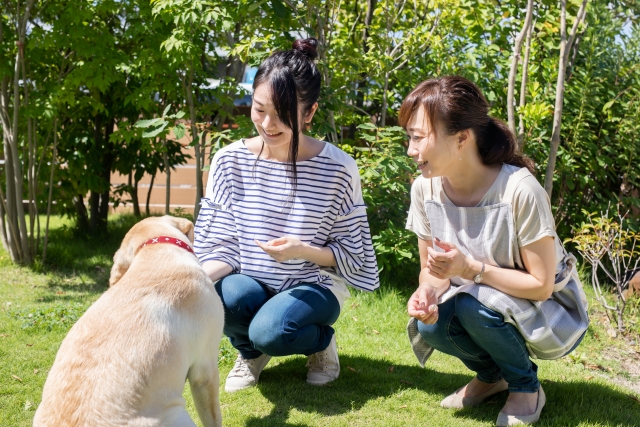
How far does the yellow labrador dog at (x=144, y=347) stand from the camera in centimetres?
231

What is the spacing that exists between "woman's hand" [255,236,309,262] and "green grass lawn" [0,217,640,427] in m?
0.81

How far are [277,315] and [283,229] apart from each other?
18.5 inches

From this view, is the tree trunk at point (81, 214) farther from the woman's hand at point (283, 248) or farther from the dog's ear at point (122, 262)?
the woman's hand at point (283, 248)

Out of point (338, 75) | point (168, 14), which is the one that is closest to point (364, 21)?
point (338, 75)

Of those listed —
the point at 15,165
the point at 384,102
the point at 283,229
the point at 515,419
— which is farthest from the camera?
the point at 15,165

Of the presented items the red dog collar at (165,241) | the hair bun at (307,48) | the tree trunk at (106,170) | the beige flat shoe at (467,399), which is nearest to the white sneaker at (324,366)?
the beige flat shoe at (467,399)

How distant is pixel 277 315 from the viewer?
324 centimetres

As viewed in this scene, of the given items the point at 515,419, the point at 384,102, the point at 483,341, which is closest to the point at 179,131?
the point at 384,102

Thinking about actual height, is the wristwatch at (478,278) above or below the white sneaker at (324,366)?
above

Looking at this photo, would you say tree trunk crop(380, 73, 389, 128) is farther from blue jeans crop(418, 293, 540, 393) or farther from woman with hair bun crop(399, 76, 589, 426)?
blue jeans crop(418, 293, 540, 393)

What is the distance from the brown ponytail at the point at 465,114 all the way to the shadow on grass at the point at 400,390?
4.06 ft

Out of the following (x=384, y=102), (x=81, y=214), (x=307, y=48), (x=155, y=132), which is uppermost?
(x=307, y=48)

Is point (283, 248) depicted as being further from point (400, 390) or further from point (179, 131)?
point (179, 131)

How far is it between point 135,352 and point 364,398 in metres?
1.53
